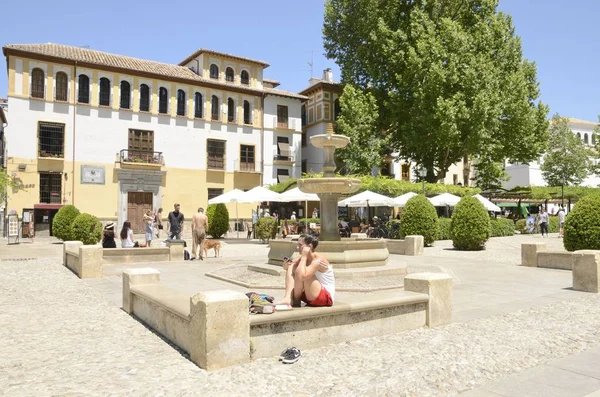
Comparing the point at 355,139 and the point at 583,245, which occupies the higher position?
the point at 355,139

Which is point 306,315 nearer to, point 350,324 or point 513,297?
point 350,324

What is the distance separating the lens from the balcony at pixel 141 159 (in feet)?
106

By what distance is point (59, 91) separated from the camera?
30.5 m

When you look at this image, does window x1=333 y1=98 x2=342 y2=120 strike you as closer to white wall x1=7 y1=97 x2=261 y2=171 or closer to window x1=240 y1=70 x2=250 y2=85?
white wall x1=7 y1=97 x2=261 y2=171

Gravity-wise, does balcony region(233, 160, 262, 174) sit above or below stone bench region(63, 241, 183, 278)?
above

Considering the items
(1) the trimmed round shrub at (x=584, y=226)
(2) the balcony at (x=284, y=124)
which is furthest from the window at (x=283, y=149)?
(1) the trimmed round shrub at (x=584, y=226)

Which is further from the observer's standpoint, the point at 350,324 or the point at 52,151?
the point at 52,151

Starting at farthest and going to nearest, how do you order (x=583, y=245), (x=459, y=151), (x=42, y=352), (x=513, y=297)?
(x=459, y=151), (x=583, y=245), (x=513, y=297), (x=42, y=352)

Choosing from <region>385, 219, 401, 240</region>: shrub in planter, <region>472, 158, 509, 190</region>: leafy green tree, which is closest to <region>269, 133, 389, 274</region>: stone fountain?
<region>385, 219, 401, 240</region>: shrub in planter

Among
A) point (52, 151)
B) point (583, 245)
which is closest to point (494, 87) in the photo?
point (583, 245)

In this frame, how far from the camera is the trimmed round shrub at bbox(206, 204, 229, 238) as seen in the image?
24953mm

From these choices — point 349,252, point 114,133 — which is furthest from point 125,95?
point 349,252

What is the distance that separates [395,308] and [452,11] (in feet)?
107

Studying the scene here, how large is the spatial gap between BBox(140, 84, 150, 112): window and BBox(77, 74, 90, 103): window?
11.6ft
